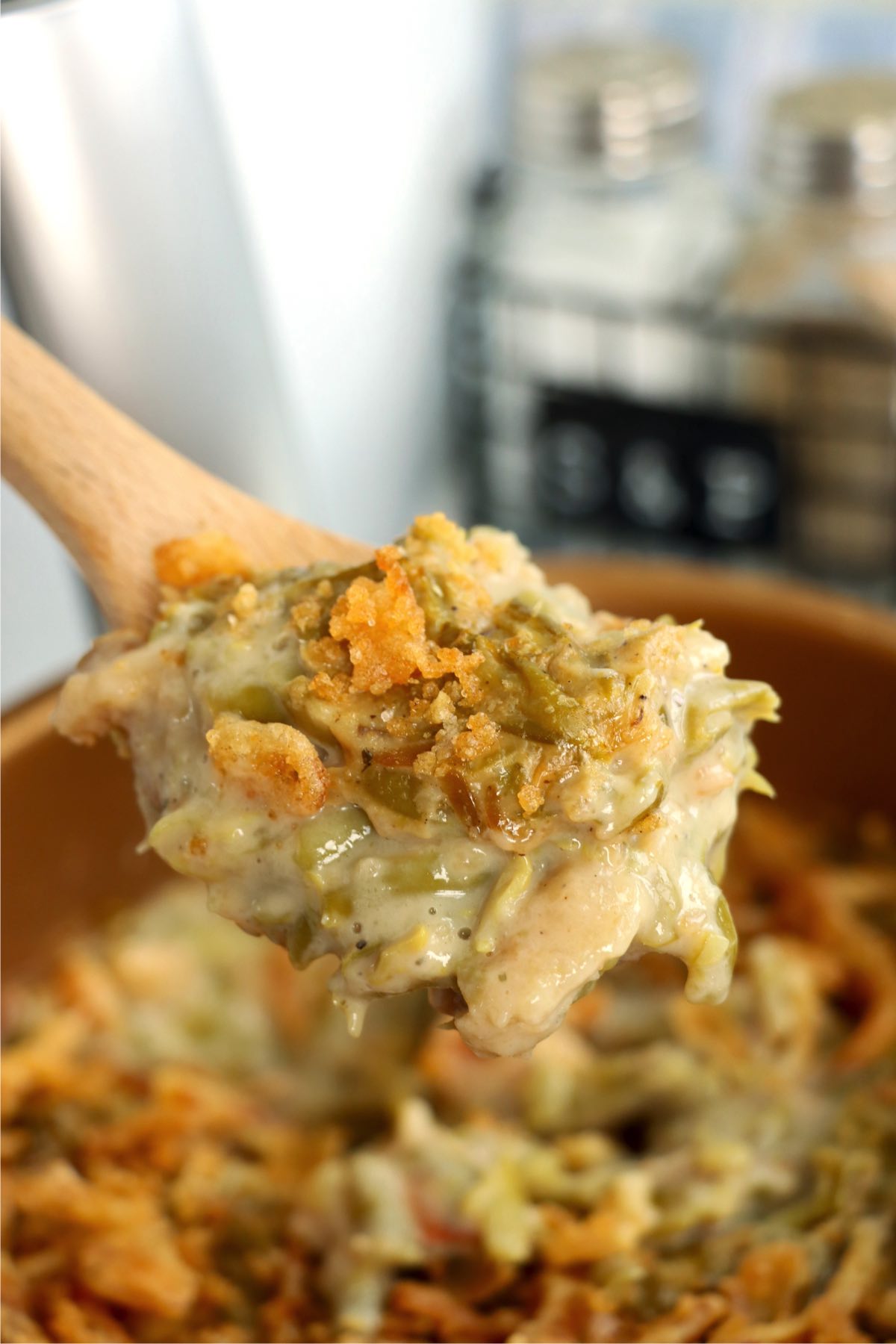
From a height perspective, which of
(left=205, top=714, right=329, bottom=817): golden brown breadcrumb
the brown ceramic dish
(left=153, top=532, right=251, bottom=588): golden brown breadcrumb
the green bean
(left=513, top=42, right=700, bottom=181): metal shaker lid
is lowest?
the brown ceramic dish

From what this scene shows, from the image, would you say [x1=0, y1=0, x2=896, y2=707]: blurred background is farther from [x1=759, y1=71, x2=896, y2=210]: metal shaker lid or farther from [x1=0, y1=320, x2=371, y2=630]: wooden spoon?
[x1=0, y1=320, x2=371, y2=630]: wooden spoon

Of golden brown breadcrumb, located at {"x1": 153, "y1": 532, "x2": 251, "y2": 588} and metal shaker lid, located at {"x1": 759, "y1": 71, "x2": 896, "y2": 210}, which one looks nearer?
golden brown breadcrumb, located at {"x1": 153, "y1": 532, "x2": 251, "y2": 588}

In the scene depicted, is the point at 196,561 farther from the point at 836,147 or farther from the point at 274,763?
the point at 836,147

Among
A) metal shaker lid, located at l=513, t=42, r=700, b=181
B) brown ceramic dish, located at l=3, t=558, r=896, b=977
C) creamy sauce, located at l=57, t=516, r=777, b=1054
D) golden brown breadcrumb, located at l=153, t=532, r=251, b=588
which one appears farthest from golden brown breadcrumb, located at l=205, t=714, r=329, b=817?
metal shaker lid, located at l=513, t=42, r=700, b=181

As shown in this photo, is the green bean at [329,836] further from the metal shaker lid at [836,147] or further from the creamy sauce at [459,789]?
the metal shaker lid at [836,147]

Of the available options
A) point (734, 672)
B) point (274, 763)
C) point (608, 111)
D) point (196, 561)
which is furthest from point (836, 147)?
point (274, 763)

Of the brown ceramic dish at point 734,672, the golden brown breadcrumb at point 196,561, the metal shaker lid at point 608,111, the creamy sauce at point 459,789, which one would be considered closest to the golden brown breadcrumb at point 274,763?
the creamy sauce at point 459,789
